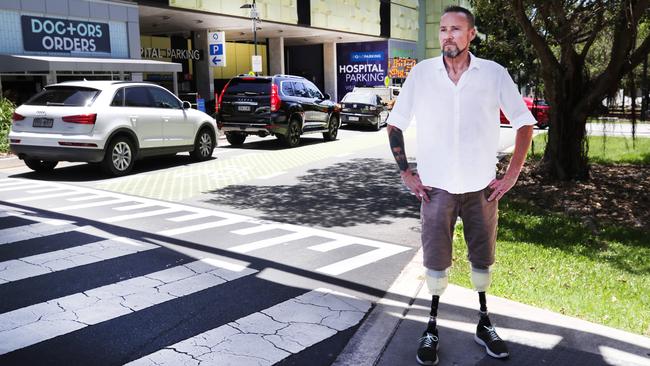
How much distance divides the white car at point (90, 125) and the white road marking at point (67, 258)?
4568mm

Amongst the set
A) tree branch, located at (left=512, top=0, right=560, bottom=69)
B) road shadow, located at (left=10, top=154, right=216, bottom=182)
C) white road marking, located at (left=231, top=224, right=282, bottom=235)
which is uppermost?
tree branch, located at (left=512, top=0, right=560, bottom=69)

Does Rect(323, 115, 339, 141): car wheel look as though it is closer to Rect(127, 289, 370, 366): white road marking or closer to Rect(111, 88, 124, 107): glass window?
Rect(111, 88, 124, 107): glass window

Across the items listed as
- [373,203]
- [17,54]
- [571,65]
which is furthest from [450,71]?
[17,54]

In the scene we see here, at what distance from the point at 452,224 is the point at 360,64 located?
156 feet

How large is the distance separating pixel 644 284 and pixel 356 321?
261 centimetres

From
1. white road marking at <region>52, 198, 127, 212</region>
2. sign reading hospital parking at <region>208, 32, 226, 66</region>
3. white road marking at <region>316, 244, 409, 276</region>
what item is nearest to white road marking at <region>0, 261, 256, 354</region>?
white road marking at <region>316, 244, 409, 276</region>

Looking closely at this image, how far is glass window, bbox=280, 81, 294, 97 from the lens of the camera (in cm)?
1684

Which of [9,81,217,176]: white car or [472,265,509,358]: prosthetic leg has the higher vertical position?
[9,81,217,176]: white car

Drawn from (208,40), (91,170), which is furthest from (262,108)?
(208,40)

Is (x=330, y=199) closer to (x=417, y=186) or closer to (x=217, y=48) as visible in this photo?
(x=417, y=186)

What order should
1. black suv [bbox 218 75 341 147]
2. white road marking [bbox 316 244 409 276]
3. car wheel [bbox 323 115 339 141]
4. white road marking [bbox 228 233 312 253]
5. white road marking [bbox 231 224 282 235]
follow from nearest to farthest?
white road marking [bbox 316 244 409 276] < white road marking [bbox 228 233 312 253] < white road marking [bbox 231 224 282 235] < black suv [bbox 218 75 341 147] < car wheel [bbox 323 115 339 141]

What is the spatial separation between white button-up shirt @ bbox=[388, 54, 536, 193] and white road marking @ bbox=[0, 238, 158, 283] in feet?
12.1

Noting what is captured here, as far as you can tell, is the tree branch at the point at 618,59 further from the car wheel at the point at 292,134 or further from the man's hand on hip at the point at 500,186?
the car wheel at the point at 292,134

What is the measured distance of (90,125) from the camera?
10617 millimetres
